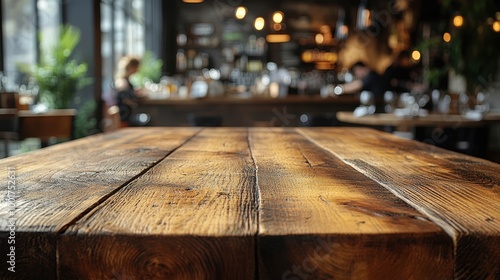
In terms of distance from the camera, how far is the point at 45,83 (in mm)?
4938

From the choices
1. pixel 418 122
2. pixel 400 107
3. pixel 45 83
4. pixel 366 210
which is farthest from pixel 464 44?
pixel 366 210

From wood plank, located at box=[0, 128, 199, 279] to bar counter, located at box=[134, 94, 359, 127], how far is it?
3952 mm

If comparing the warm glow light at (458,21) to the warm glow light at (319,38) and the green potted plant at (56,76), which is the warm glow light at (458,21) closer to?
the green potted plant at (56,76)

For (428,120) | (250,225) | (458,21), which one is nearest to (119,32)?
(458,21)

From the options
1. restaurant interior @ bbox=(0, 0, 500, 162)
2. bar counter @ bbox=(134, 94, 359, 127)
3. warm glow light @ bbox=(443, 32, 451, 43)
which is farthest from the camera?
warm glow light @ bbox=(443, 32, 451, 43)

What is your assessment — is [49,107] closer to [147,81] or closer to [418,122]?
[418,122]

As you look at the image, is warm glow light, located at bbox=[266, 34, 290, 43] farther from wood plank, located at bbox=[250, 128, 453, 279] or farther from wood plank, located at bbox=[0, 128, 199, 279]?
wood plank, located at bbox=[250, 128, 453, 279]

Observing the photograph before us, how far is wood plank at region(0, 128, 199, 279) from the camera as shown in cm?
63

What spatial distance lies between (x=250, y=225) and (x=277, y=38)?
10768mm

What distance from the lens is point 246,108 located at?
5.87 m

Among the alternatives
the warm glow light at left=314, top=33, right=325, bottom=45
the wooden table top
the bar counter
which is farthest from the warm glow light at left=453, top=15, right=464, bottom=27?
the warm glow light at left=314, top=33, right=325, bottom=45

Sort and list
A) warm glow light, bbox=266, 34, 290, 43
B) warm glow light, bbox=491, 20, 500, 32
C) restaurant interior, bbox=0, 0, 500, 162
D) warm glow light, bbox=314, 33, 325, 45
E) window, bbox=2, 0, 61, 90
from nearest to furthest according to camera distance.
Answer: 1. restaurant interior, bbox=0, 0, 500, 162
2. window, bbox=2, 0, 61, 90
3. warm glow light, bbox=491, 20, 500, 32
4. warm glow light, bbox=266, 34, 290, 43
5. warm glow light, bbox=314, 33, 325, 45

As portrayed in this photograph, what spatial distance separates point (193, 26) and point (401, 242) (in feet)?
37.3

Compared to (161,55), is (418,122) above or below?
below
